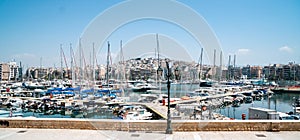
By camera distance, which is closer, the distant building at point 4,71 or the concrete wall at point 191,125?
the concrete wall at point 191,125

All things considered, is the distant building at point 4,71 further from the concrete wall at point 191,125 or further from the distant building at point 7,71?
the concrete wall at point 191,125

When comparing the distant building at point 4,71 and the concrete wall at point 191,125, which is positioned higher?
the distant building at point 4,71

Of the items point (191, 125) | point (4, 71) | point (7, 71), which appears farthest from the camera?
point (7, 71)

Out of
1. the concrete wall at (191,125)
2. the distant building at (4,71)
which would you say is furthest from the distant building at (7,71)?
the concrete wall at (191,125)

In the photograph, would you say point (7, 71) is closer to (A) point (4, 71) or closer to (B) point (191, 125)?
(A) point (4, 71)

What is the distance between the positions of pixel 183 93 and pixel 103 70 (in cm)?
1221

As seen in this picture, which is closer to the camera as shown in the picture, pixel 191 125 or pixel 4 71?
pixel 191 125

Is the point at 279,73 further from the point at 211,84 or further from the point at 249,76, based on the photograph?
the point at 211,84

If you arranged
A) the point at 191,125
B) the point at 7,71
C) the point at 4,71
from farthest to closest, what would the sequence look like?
the point at 7,71, the point at 4,71, the point at 191,125

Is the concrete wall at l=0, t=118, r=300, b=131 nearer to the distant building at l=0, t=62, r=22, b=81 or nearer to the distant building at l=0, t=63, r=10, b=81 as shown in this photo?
the distant building at l=0, t=62, r=22, b=81

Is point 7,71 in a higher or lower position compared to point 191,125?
higher

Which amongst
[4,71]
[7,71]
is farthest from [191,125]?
[7,71]

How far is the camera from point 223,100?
38906 millimetres

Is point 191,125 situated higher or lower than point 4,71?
lower
